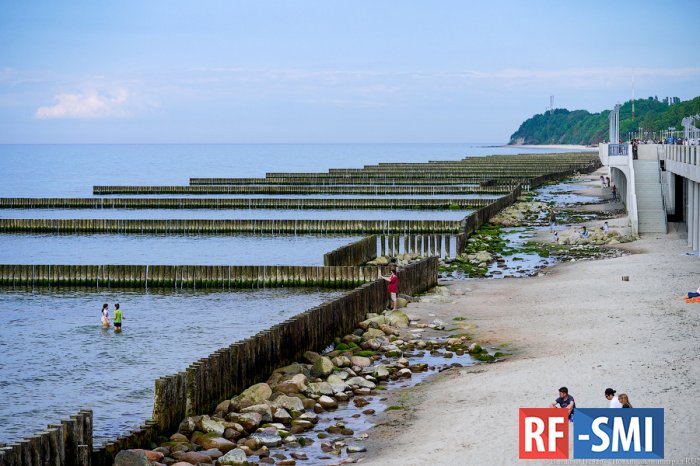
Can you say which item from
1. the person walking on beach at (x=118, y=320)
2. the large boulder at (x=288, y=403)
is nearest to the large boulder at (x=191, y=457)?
the large boulder at (x=288, y=403)

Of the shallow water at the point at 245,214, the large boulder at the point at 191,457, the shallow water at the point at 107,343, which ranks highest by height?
the shallow water at the point at 245,214

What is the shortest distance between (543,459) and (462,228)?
139ft

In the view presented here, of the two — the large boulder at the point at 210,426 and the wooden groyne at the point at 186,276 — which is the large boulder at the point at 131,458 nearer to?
the large boulder at the point at 210,426

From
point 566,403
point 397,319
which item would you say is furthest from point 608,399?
point 397,319

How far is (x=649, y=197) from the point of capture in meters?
56.6

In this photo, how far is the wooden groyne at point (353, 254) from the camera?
4547cm

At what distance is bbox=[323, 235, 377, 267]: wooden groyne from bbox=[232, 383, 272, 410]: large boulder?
2178 cm

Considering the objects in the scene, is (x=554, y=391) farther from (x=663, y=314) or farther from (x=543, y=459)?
(x=663, y=314)

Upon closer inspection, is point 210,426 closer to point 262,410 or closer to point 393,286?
point 262,410

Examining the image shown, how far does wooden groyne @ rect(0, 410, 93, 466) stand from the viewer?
16094 millimetres

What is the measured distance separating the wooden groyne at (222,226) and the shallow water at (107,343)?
23530mm

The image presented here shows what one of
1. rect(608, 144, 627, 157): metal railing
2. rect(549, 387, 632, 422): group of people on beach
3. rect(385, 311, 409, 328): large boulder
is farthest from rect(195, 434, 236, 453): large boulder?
rect(608, 144, 627, 157): metal railing

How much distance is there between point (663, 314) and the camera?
29172 mm

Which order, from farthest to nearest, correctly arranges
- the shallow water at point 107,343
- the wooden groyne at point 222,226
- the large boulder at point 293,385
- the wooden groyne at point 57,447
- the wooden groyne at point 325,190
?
the wooden groyne at point 325,190 < the wooden groyne at point 222,226 < the shallow water at point 107,343 < the large boulder at point 293,385 < the wooden groyne at point 57,447
